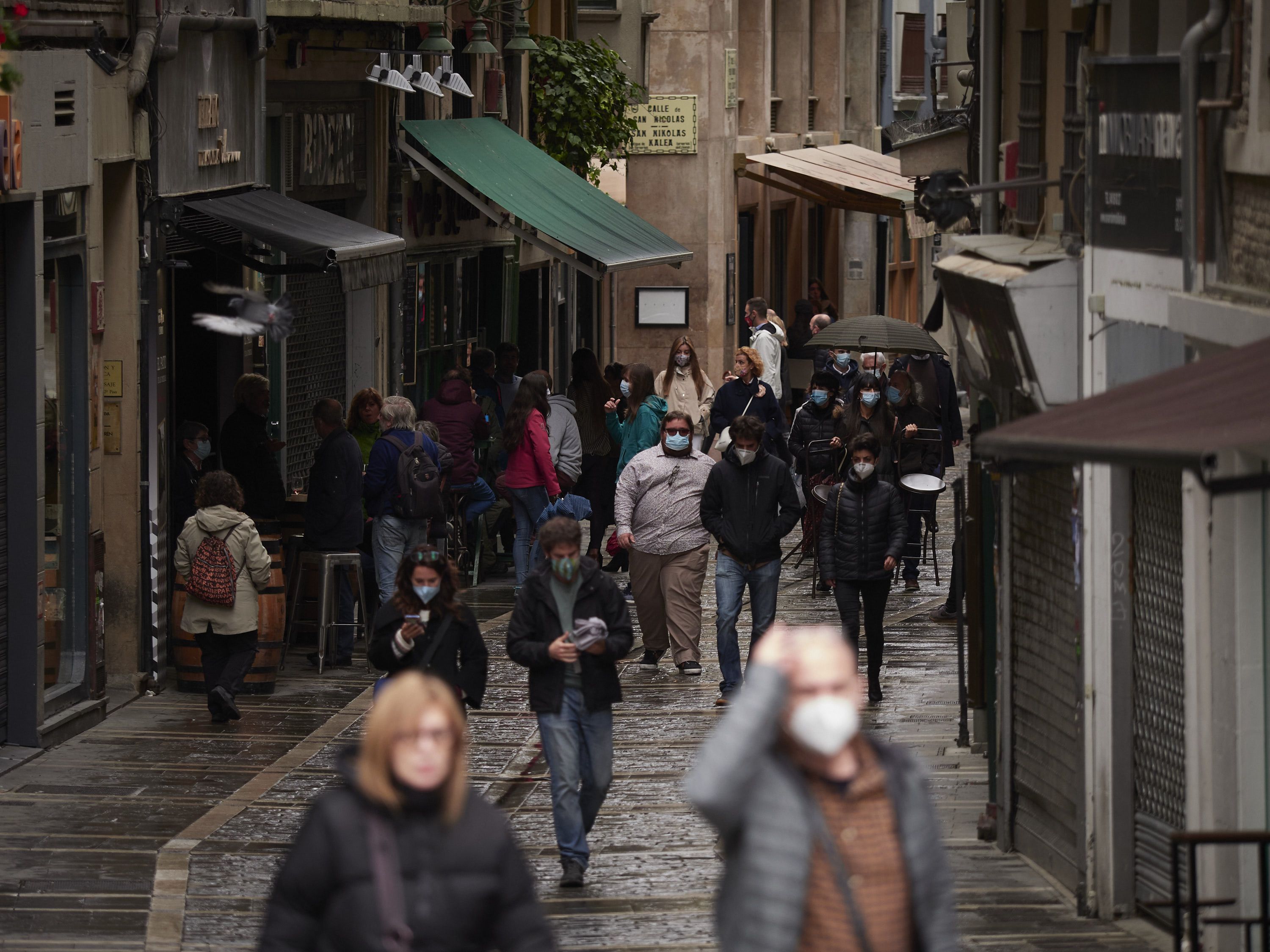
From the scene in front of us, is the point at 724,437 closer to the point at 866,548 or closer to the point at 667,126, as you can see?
the point at 866,548

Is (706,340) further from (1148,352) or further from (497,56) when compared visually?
(1148,352)

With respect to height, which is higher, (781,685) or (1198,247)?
(1198,247)

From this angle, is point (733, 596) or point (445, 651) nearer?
point (445, 651)

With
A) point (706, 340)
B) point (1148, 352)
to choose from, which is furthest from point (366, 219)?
point (706, 340)

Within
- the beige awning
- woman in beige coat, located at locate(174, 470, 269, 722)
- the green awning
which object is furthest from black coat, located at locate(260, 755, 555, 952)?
the beige awning

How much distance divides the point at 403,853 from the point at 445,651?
5257mm

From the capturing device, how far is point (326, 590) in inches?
619

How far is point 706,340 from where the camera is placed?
118 ft

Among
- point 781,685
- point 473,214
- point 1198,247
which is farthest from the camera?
point 473,214

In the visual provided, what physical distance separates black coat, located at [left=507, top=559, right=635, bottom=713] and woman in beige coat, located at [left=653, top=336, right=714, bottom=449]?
11.1m

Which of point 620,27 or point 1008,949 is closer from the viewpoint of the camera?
point 1008,949

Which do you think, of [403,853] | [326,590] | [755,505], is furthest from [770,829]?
[326,590]

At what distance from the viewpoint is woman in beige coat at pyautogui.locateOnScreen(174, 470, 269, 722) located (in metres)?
14.1

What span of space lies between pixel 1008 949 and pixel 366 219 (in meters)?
13.3
